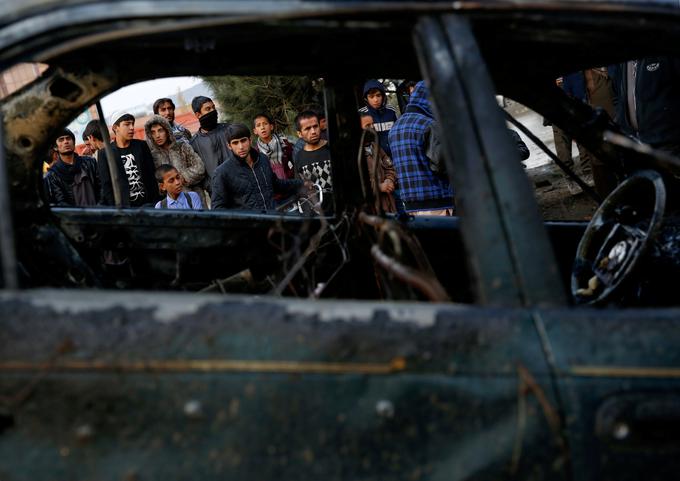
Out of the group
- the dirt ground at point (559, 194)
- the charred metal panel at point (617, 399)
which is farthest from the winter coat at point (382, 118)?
the charred metal panel at point (617, 399)

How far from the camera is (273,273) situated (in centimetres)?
268

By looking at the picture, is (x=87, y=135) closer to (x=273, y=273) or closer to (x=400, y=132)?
(x=400, y=132)

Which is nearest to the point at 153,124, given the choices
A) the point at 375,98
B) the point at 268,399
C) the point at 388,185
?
the point at 375,98

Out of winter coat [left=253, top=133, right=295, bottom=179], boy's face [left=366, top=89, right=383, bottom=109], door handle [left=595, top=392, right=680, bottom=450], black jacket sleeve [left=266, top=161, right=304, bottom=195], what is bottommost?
door handle [left=595, top=392, right=680, bottom=450]

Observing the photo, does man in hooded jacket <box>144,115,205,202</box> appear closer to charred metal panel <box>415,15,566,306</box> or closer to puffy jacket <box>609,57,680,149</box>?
puffy jacket <box>609,57,680,149</box>

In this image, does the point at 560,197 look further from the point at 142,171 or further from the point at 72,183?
the point at 72,183

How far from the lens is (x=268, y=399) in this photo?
1.13 metres

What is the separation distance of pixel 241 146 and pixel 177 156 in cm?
143

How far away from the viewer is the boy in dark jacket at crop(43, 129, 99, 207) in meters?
6.17

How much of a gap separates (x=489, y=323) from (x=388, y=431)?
29 cm

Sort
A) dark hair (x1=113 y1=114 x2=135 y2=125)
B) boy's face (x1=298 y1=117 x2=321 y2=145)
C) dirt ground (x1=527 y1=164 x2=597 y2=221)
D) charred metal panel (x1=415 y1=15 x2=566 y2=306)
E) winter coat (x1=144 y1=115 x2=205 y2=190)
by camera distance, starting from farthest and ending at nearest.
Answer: dirt ground (x1=527 y1=164 x2=597 y2=221) → winter coat (x1=144 y1=115 x2=205 y2=190) → dark hair (x1=113 y1=114 x2=135 y2=125) → boy's face (x1=298 y1=117 x2=321 y2=145) → charred metal panel (x1=415 y1=15 x2=566 y2=306)

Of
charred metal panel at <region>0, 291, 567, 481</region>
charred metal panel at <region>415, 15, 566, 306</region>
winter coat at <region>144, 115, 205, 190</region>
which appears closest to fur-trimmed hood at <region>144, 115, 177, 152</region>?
winter coat at <region>144, 115, 205, 190</region>

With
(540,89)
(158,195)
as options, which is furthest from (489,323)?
(158,195)

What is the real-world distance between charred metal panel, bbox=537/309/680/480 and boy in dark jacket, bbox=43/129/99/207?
581 centimetres
